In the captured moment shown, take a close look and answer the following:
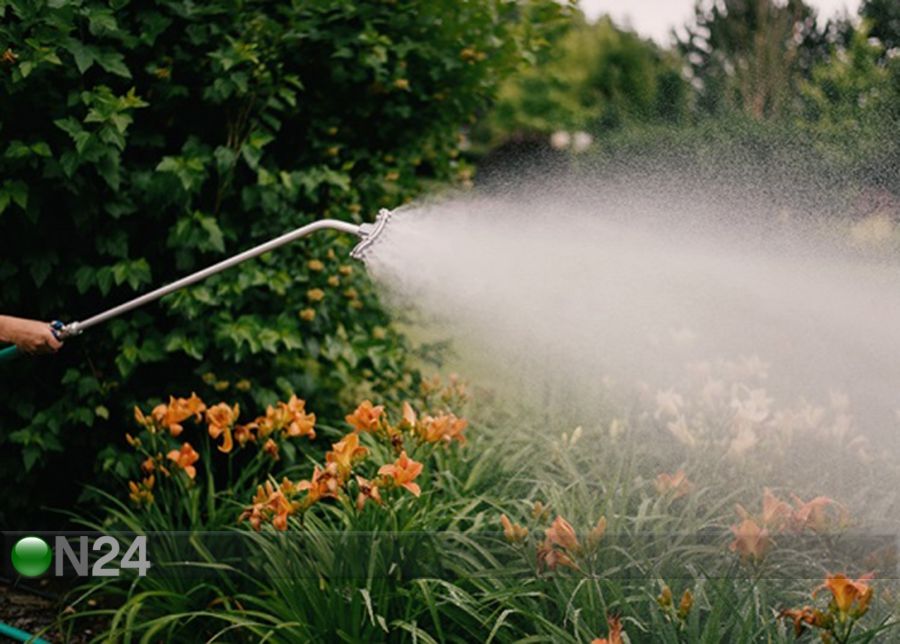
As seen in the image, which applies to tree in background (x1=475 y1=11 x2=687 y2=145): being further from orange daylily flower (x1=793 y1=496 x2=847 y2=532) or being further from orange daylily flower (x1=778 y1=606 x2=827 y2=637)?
orange daylily flower (x1=778 y1=606 x2=827 y2=637)

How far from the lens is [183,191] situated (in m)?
3.47

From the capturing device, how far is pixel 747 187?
4.47 m

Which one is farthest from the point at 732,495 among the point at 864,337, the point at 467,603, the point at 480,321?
the point at 480,321

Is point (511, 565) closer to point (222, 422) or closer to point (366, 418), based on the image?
point (366, 418)

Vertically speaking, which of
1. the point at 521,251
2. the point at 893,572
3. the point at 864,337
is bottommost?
the point at 893,572

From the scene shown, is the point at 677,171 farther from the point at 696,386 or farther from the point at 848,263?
the point at 696,386

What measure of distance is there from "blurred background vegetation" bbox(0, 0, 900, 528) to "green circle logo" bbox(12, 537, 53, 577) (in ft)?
1.56

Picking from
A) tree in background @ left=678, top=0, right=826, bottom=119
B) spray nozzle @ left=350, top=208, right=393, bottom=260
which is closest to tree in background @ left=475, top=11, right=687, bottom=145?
tree in background @ left=678, top=0, right=826, bottom=119

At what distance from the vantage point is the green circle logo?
2.89 meters

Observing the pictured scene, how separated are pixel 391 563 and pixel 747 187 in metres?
2.74

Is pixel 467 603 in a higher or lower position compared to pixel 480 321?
lower

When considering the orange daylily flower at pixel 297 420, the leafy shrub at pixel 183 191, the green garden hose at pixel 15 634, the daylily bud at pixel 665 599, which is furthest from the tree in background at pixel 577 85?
the daylily bud at pixel 665 599

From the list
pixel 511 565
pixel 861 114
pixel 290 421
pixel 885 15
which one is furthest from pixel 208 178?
pixel 885 15

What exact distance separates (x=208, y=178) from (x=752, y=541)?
8.29ft
